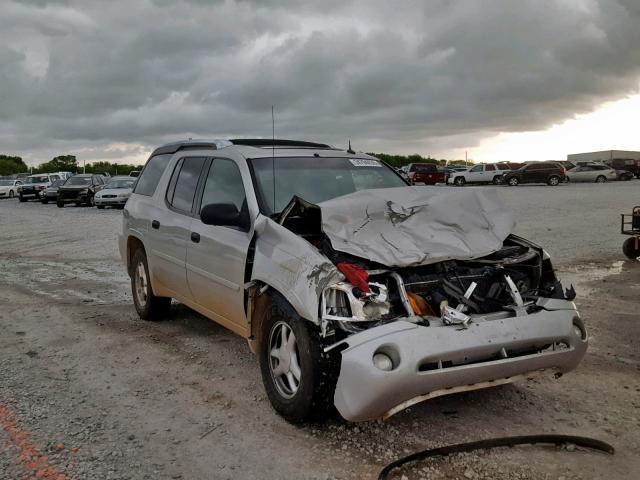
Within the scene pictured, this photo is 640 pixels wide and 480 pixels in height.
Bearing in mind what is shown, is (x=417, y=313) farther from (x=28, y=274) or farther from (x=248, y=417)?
(x=28, y=274)

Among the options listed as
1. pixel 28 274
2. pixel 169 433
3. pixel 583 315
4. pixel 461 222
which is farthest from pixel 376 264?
pixel 28 274

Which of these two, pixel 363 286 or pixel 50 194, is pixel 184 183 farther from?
pixel 50 194

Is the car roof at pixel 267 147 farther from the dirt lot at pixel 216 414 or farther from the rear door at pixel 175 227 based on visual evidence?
the dirt lot at pixel 216 414

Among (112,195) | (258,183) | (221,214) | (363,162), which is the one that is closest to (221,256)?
(221,214)

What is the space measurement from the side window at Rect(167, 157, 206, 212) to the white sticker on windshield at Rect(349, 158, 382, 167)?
1.36 m

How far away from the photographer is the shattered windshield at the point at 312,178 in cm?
474

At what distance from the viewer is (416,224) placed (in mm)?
4191

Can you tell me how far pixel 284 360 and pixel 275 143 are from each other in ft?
8.26

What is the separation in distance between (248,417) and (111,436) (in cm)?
86

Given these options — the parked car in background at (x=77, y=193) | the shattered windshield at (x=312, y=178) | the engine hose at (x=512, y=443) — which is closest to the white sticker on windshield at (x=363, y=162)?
the shattered windshield at (x=312, y=178)

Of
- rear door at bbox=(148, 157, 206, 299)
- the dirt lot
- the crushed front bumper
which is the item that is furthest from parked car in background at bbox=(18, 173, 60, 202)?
the crushed front bumper

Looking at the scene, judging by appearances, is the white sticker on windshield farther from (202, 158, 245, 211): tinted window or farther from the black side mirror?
the black side mirror

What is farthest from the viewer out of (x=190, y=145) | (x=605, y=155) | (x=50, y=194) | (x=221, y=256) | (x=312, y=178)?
(x=605, y=155)

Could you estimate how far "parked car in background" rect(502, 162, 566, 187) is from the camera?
128 feet
